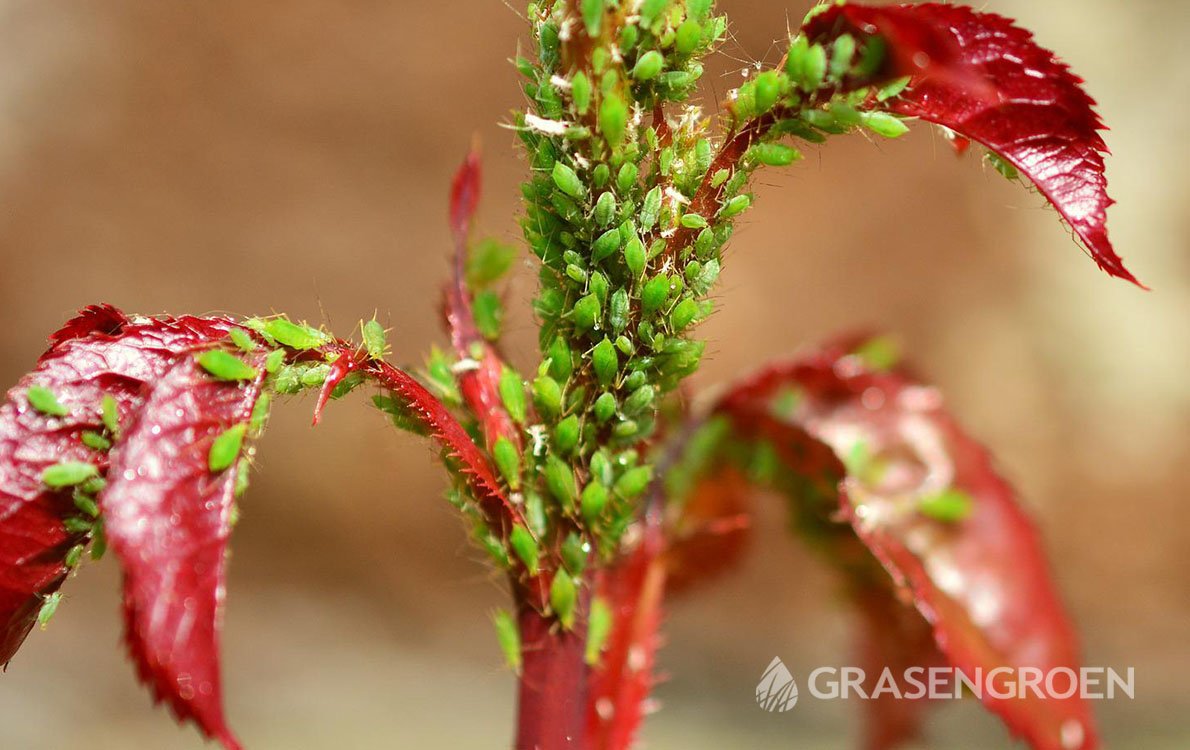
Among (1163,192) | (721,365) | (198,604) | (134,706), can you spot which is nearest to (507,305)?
Answer: (198,604)

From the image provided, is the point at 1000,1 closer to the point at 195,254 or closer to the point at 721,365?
the point at 721,365

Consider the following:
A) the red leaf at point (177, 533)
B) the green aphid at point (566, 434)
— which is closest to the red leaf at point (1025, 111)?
the green aphid at point (566, 434)

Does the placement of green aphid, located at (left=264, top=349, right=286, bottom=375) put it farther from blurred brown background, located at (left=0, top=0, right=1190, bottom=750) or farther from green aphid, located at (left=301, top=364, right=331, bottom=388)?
blurred brown background, located at (left=0, top=0, right=1190, bottom=750)

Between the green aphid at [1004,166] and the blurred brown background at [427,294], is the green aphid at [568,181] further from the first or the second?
the blurred brown background at [427,294]

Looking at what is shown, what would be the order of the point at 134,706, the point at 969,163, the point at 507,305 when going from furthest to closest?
the point at 969,163 → the point at 134,706 → the point at 507,305

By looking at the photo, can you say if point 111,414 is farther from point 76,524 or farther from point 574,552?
point 574,552

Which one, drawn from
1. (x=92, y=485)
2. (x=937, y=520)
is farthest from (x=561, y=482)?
(x=937, y=520)
